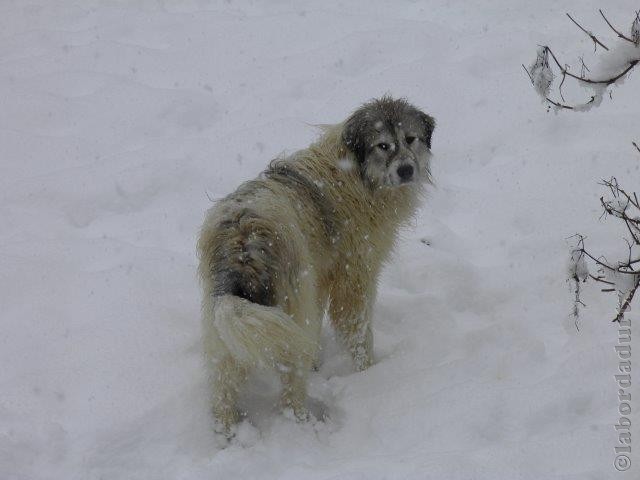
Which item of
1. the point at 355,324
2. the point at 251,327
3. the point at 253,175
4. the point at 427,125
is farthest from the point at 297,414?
the point at 253,175

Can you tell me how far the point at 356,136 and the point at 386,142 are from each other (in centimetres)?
21

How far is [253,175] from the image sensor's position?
6520mm

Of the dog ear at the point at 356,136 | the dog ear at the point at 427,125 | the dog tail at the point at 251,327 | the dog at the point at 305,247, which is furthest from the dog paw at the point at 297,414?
the dog ear at the point at 427,125

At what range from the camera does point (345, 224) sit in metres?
4.37

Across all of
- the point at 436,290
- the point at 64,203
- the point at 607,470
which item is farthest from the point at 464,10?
the point at 607,470

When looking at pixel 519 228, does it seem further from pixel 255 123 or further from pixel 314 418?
pixel 255 123

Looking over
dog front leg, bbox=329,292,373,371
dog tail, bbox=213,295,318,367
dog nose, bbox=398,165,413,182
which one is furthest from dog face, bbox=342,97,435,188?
dog tail, bbox=213,295,318,367

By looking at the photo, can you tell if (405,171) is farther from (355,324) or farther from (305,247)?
(355,324)

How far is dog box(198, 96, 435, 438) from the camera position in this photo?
3299 mm
